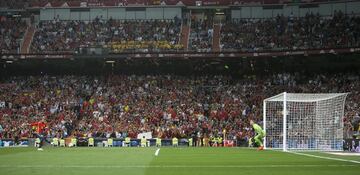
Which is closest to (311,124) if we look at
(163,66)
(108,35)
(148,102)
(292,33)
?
(148,102)

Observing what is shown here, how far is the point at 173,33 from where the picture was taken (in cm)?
5453

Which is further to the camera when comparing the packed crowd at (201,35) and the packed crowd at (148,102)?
the packed crowd at (201,35)

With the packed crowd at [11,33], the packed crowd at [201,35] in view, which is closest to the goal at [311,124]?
the packed crowd at [201,35]

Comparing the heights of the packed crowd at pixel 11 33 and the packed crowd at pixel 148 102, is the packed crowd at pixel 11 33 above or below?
above

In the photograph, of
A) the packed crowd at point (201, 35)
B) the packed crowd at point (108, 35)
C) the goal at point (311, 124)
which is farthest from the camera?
Answer: the packed crowd at point (108, 35)

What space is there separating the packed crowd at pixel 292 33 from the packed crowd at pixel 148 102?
354cm

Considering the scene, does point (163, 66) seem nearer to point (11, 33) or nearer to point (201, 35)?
point (201, 35)

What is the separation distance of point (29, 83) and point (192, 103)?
17509 mm

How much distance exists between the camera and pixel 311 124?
99.8 ft

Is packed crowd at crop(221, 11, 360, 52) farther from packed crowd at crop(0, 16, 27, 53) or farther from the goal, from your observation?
packed crowd at crop(0, 16, 27, 53)

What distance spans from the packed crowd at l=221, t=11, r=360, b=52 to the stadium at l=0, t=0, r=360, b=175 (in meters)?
0.11

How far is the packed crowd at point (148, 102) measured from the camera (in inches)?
1752

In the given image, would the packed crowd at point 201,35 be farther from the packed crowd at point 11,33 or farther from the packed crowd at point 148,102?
the packed crowd at point 11,33

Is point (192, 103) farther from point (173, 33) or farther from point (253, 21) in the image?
point (253, 21)
